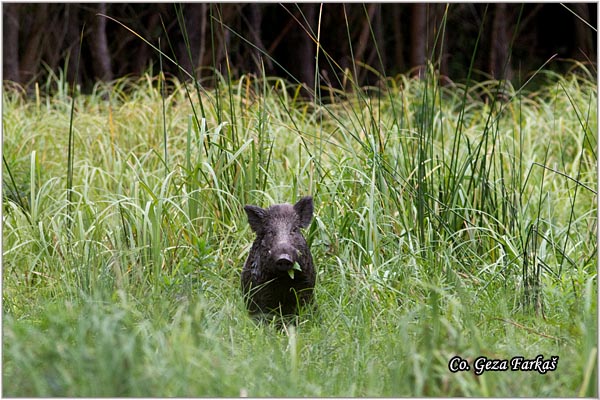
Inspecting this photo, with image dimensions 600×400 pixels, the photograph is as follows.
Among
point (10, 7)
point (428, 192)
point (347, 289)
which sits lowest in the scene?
point (347, 289)

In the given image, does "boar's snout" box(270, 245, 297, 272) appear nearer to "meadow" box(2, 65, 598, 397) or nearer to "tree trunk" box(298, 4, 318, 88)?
"meadow" box(2, 65, 598, 397)

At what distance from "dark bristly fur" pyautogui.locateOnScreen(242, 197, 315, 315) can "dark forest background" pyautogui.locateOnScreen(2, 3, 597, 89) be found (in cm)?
546

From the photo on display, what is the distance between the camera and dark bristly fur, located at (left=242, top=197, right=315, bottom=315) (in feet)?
11.0

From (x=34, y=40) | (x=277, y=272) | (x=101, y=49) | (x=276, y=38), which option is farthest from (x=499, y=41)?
(x=277, y=272)

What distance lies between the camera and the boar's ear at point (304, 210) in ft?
11.4

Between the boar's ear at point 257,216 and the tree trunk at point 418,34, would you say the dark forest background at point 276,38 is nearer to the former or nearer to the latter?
the tree trunk at point 418,34

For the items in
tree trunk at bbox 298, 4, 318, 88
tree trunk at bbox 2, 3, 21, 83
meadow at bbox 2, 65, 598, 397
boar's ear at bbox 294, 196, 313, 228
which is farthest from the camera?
tree trunk at bbox 298, 4, 318, 88

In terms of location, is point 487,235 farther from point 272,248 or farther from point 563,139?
point 563,139

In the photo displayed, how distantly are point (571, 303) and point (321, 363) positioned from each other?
44.5 inches

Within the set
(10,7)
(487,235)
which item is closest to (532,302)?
(487,235)

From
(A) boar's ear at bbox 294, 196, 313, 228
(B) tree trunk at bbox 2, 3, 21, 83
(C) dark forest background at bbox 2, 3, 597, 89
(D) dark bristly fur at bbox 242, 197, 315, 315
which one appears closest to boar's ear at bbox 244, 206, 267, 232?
(D) dark bristly fur at bbox 242, 197, 315, 315

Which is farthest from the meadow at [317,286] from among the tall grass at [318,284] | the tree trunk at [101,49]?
the tree trunk at [101,49]

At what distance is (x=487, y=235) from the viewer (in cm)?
421

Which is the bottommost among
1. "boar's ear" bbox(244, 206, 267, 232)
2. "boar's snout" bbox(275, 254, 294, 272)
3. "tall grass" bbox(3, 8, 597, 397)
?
"tall grass" bbox(3, 8, 597, 397)
